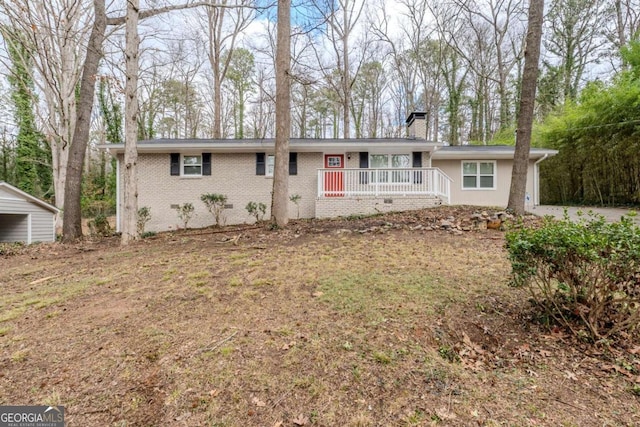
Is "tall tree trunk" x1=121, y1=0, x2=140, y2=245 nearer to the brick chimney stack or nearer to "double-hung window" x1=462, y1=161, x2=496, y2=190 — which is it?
the brick chimney stack

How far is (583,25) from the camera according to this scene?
17484 millimetres

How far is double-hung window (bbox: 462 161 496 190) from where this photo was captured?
12031mm

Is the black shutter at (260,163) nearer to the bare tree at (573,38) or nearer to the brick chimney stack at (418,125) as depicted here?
the brick chimney stack at (418,125)

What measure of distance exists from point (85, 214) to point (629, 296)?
2308 cm

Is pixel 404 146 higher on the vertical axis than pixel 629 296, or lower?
higher

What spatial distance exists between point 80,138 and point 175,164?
307 centimetres

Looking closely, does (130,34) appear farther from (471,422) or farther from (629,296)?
(629,296)

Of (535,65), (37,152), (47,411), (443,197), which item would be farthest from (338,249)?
(37,152)

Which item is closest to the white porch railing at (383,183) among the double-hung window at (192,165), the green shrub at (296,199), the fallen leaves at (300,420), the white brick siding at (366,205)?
the white brick siding at (366,205)

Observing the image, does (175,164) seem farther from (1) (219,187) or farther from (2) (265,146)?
(2) (265,146)

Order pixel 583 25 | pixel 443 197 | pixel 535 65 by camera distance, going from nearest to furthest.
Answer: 1. pixel 535 65
2. pixel 443 197
3. pixel 583 25

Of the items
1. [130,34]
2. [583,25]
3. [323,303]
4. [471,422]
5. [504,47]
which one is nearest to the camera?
[471,422]

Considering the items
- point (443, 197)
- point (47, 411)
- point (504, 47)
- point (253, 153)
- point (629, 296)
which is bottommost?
point (47, 411)

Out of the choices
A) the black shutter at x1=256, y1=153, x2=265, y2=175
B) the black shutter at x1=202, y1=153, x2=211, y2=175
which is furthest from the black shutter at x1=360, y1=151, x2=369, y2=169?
the black shutter at x1=202, y1=153, x2=211, y2=175
